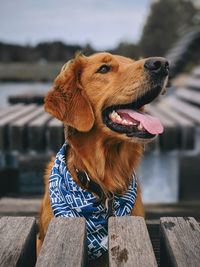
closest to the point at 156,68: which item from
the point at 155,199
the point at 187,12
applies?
the point at 155,199

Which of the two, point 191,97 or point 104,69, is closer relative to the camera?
point 104,69

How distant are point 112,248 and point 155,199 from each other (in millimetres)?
3735

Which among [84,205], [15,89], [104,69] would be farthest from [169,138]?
[15,89]

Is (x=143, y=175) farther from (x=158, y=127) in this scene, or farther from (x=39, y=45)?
(x=39, y=45)

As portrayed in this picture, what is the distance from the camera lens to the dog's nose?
2367 mm

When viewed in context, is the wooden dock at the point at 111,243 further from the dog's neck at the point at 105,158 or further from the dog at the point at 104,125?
the dog's neck at the point at 105,158

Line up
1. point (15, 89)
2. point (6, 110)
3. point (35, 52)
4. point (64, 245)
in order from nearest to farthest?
point (64, 245) → point (6, 110) → point (15, 89) → point (35, 52)

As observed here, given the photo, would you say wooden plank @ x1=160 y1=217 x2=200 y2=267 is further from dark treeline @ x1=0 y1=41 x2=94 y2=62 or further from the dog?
dark treeline @ x1=0 y1=41 x2=94 y2=62

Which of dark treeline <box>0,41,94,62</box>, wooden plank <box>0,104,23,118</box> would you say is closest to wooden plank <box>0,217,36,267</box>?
wooden plank <box>0,104,23,118</box>

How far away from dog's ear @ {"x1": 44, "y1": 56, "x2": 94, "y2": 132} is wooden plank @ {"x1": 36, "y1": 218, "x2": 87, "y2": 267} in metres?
1.20

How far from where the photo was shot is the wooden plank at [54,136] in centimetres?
416

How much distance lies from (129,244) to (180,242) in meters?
0.14

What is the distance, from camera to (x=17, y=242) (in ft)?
4.24

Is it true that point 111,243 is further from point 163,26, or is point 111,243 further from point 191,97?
point 163,26
